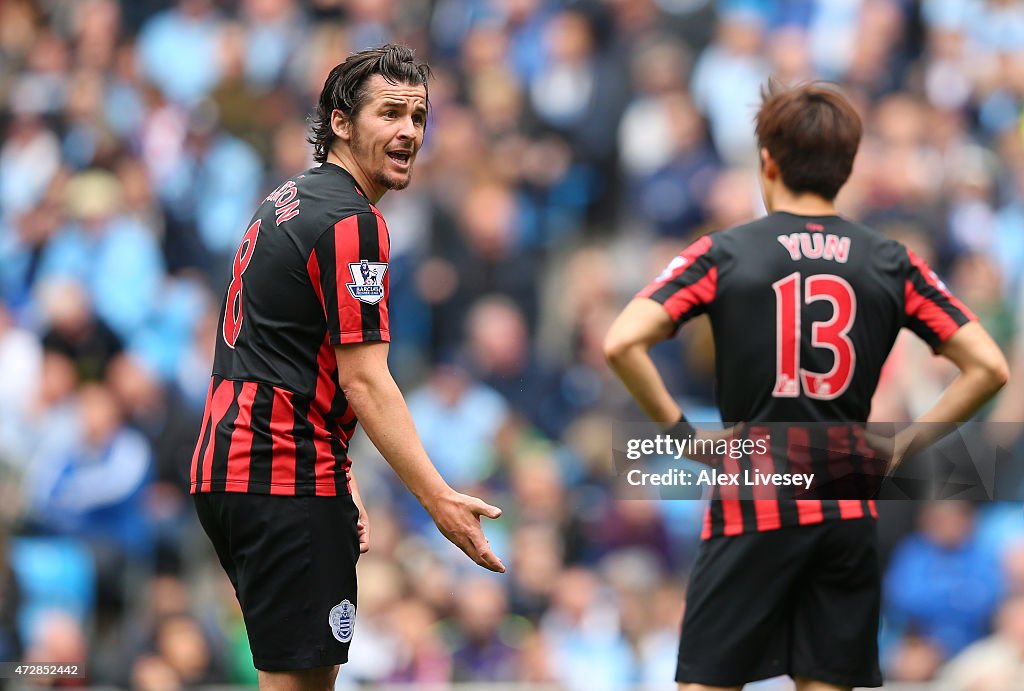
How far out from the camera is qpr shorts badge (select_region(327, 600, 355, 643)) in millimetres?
4012

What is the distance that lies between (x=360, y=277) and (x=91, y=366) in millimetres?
6083

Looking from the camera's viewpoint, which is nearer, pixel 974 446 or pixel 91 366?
pixel 974 446

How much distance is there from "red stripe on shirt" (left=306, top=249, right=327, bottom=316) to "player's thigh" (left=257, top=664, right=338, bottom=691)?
3.42 feet

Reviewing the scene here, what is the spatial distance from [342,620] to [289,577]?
21 cm

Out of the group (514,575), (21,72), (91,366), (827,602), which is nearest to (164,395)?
(91,366)

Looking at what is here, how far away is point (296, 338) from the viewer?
4.04 meters

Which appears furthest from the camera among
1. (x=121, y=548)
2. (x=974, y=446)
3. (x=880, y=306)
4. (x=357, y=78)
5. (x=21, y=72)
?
(x=21, y=72)

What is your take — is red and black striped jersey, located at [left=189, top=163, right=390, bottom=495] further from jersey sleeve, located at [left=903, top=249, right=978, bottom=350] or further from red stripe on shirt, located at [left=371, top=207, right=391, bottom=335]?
jersey sleeve, located at [left=903, top=249, right=978, bottom=350]

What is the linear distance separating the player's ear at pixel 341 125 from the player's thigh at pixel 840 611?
198cm

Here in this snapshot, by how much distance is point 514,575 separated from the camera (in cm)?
828

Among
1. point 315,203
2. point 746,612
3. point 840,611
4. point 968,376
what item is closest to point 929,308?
point 968,376

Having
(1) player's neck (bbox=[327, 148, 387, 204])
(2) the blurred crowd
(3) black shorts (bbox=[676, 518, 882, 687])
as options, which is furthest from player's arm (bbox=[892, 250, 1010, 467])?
(2) the blurred crowd

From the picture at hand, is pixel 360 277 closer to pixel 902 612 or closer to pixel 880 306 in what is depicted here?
pixel 880 306

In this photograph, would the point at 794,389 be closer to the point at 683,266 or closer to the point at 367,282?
the point at 683,266
